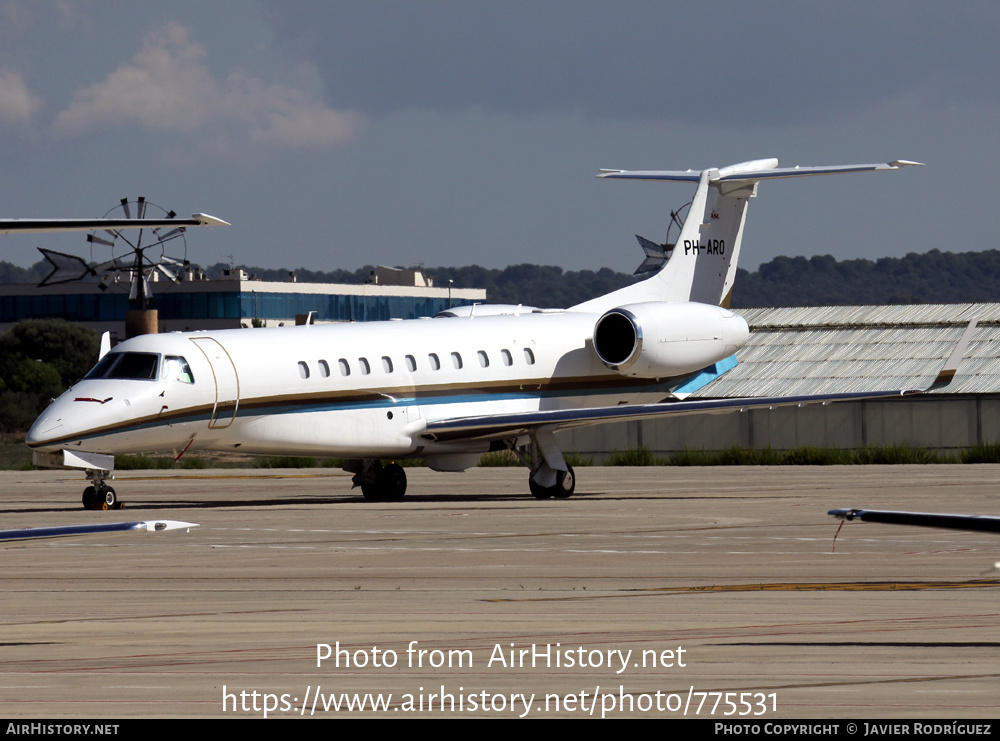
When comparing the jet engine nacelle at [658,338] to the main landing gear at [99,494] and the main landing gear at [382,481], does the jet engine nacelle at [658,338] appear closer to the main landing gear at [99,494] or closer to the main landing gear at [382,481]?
the main landing gear at [382,481]

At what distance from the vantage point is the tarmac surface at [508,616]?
8719 millimetres

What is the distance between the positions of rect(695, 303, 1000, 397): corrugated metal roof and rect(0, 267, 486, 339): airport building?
8310 centimetres

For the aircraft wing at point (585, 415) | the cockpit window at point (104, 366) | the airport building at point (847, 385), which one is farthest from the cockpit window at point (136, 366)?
the airport building at point (847, 385)

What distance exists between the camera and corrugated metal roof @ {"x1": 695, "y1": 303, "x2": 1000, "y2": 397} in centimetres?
5884

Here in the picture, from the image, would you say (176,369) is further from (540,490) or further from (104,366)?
(540,490)

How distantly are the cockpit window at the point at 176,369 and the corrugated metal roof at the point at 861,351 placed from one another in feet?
118

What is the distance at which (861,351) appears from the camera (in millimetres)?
63094

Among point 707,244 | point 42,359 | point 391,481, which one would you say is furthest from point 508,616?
point 42,359

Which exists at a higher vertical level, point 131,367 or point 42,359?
point 42,359

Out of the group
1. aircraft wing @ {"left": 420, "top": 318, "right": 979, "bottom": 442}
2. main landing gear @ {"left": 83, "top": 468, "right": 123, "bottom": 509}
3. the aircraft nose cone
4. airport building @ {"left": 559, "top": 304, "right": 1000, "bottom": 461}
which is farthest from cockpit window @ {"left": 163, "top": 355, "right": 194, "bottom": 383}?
airport building @ {"left": 559, "top": 304, "right": 1000, "bottom": 461}

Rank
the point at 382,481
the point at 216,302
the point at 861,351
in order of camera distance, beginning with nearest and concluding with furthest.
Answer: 1. the point at 382,481
2. the point at 861,351
3. the point at 216,302

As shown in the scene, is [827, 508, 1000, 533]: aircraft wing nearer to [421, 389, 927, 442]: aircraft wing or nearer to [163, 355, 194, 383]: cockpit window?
[163, 355, 194, 383]: cockpit window

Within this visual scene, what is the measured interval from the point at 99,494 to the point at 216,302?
402 ft
